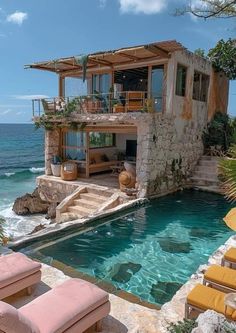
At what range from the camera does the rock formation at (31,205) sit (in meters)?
17.7

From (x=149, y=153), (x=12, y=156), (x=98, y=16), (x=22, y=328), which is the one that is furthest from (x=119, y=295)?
(x=12, y=156)

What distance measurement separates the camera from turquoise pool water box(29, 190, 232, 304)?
22.6ft

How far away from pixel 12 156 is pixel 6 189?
27.0 meters

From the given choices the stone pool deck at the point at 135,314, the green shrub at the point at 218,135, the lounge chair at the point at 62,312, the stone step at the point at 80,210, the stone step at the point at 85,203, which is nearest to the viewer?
the lounge chair at the point at 62,312

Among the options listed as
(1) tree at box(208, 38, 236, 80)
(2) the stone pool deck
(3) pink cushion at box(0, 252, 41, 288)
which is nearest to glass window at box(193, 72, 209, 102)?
(1) tree at box(208, 38, 236, 80)

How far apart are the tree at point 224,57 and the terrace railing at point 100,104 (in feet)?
21.4

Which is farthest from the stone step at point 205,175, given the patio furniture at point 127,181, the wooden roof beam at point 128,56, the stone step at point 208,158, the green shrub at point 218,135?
the wooden roof beam at point 128,56

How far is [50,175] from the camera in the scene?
716 inches

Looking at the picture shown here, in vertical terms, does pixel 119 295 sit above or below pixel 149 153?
below

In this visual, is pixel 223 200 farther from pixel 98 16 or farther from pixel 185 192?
pixel 98 16

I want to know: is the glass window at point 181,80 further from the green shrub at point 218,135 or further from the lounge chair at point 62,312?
the lounge chair at point 62,312

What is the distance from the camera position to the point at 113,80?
658 inches

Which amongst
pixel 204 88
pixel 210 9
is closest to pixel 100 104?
pixel 204 88

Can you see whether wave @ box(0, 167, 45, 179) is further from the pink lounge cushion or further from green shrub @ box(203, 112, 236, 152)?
the pink lounge cushion
